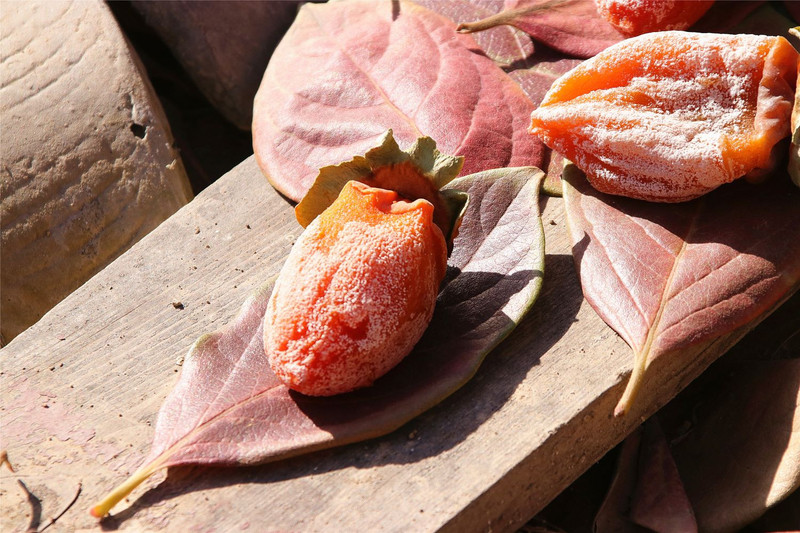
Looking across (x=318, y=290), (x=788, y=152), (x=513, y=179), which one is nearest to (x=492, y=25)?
(x=513, y=179)

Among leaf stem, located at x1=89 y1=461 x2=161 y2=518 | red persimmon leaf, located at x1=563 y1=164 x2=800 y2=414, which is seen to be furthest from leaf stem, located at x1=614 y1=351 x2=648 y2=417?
leaf stem, located at x1=89 y1=461 x2=161 y2=518

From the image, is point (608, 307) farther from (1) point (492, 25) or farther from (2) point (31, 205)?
(2) point (31, 205)

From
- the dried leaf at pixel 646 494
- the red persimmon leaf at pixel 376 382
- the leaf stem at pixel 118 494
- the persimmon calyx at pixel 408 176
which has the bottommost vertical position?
the dried leaf at pixel 646 494

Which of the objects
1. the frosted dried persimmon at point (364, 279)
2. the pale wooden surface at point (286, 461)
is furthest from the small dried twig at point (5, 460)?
the frosted dried persimmon at point (364, 279)

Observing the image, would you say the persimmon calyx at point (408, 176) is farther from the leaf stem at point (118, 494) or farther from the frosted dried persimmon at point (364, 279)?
the leaf stem at point (118, 494)

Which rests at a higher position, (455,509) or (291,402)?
(291,402)

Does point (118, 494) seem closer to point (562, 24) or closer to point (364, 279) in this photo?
point (364, 279)
